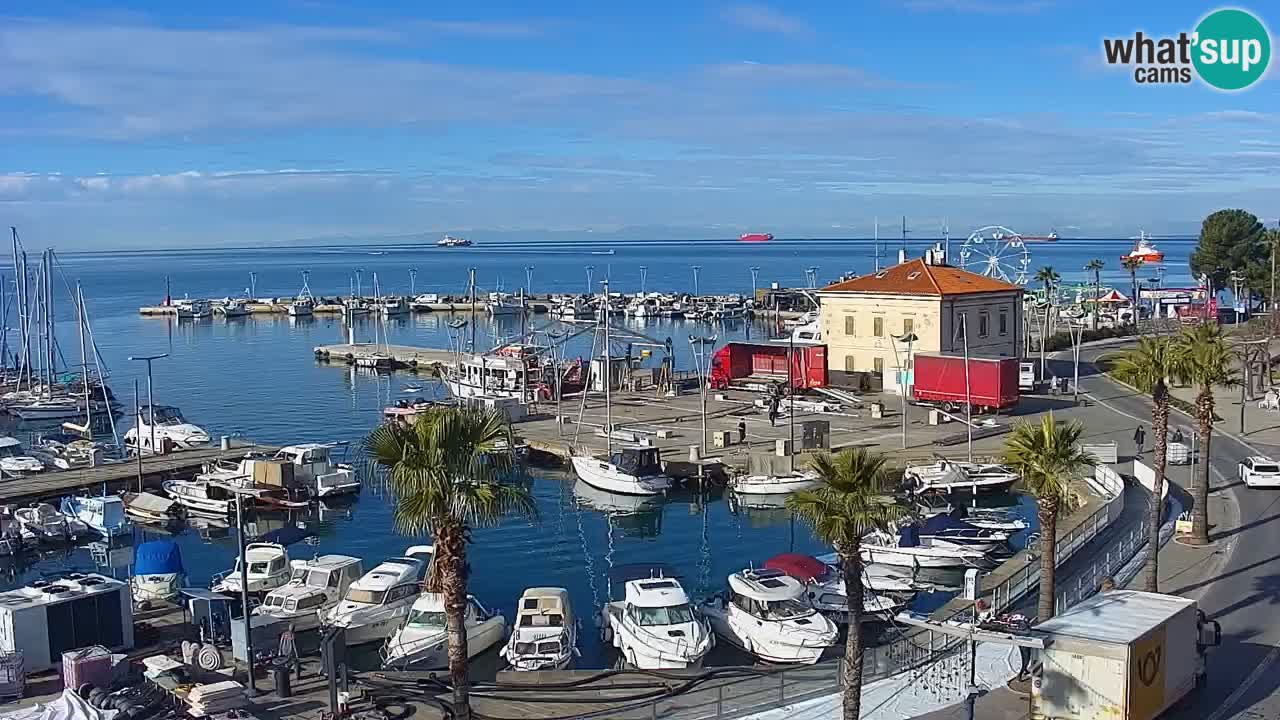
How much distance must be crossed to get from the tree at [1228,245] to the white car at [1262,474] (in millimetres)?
77299

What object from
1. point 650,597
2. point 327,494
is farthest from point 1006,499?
point 327,494

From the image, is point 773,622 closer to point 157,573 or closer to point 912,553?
point 912,553

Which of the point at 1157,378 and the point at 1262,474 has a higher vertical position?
the point at 1157,378

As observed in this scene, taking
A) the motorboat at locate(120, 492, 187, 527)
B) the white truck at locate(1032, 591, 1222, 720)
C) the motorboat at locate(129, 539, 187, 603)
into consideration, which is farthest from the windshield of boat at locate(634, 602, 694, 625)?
the motorboat at locate(120, 492, 187, 527)

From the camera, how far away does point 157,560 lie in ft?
116

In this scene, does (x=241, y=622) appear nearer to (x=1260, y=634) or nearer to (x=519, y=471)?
(x=1260, y=634)

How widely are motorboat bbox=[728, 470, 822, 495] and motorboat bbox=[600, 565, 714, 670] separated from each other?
17830mm

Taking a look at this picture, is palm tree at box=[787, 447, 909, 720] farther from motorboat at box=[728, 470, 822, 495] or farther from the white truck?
motorboat at box=[728, 470, 822, 495]

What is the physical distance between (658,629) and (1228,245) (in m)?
102

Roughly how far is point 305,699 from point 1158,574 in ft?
66.0

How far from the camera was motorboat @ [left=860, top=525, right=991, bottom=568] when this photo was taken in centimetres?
3800

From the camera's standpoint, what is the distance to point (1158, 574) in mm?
30031

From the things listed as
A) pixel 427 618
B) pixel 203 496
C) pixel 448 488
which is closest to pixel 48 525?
pixel 203 496

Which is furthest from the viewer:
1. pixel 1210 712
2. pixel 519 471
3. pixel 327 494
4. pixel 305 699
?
pixel 519 471
